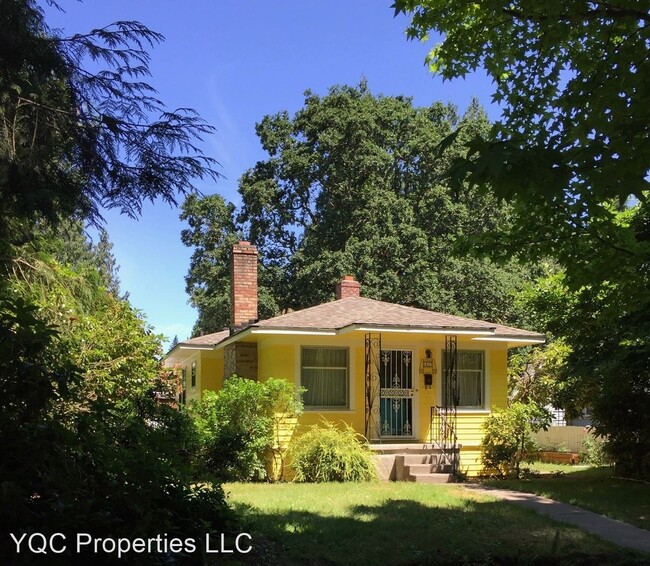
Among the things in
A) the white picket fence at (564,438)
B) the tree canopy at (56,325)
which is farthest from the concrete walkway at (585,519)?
the white picket fence at (564,438)

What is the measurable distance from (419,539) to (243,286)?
1094 cm

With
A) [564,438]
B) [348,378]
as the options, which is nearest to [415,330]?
[348,378]

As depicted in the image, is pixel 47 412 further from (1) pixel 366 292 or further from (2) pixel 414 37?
(1) pixel 366 292

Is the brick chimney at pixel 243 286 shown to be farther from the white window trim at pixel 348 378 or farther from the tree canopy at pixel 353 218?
the tree canopy at pixel 353 218

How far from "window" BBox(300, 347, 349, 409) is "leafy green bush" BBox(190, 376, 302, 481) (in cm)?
86

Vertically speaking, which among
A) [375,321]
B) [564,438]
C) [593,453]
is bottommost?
[564,438]

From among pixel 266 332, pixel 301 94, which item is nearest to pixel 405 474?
pixel 266 332

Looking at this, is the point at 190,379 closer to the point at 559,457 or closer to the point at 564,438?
the point at 559,457

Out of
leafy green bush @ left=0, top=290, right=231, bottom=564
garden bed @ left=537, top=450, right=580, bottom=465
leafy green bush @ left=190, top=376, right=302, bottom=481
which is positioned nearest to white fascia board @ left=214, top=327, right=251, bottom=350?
leafy green bush @ left=190, top=376, right=302, bottom=481

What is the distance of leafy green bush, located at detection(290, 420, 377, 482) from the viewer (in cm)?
1277

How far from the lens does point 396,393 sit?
15000mm

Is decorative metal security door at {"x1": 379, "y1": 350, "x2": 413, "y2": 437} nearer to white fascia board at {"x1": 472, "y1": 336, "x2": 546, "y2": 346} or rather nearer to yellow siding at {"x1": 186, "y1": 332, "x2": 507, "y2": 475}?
yellow siding at {"x1": 186, "y1": 332, "x2": 507, "y2": 475}

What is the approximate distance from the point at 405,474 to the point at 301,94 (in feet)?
72.5

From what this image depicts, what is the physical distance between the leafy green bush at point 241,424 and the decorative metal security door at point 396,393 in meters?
2.23
